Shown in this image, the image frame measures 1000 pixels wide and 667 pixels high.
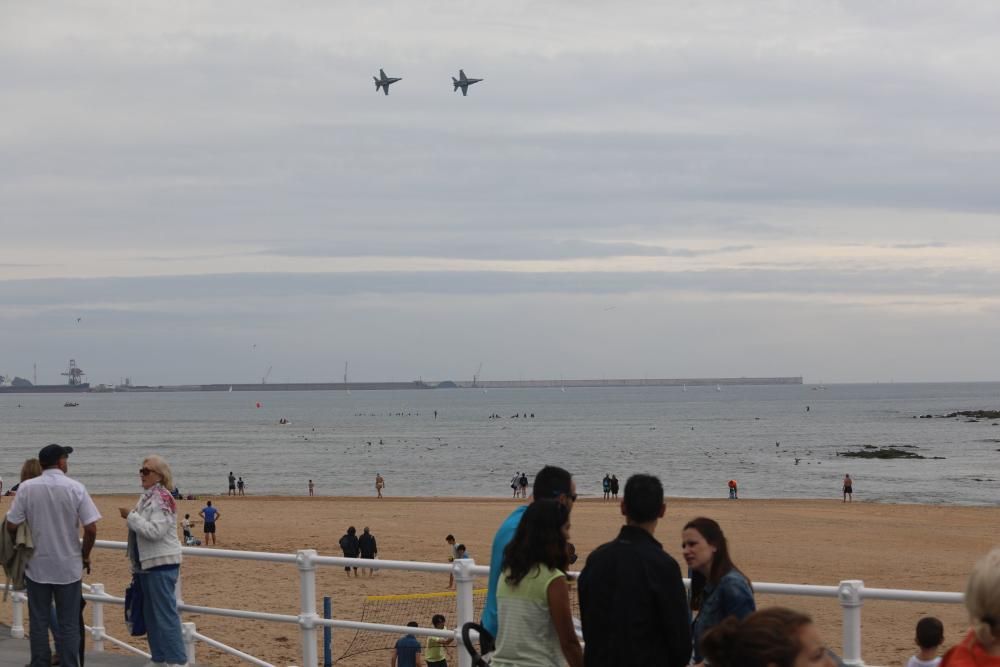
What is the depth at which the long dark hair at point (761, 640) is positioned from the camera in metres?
3.05

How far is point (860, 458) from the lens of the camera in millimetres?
87312

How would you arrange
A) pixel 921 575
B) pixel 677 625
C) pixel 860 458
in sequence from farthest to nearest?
pixel 860 458
pixel 921 575
pixel 677 625

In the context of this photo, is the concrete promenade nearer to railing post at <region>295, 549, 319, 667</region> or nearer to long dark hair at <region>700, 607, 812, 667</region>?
railing post at <region>295, 549, 319, 667</region>

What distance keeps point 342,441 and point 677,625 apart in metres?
118

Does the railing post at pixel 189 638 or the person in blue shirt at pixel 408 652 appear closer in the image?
the railing post at pixel 189 638

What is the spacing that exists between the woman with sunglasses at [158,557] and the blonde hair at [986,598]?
597cm

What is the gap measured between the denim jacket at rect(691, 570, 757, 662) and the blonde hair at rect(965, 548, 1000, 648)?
139 centimetres

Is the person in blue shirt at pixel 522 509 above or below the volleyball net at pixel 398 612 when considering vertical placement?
above

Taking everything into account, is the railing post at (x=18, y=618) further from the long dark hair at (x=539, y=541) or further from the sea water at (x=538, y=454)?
the sea water at (x=538, y=454)

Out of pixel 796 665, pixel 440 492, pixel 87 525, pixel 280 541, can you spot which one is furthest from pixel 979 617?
pixel 440 492

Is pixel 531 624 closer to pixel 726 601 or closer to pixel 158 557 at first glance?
pixel 726 601

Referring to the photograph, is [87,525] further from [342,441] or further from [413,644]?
[342,441]

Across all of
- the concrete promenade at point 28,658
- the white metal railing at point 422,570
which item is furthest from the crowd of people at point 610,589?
the concrete promenade at point 28,658

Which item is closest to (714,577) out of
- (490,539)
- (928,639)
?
(928,639)
